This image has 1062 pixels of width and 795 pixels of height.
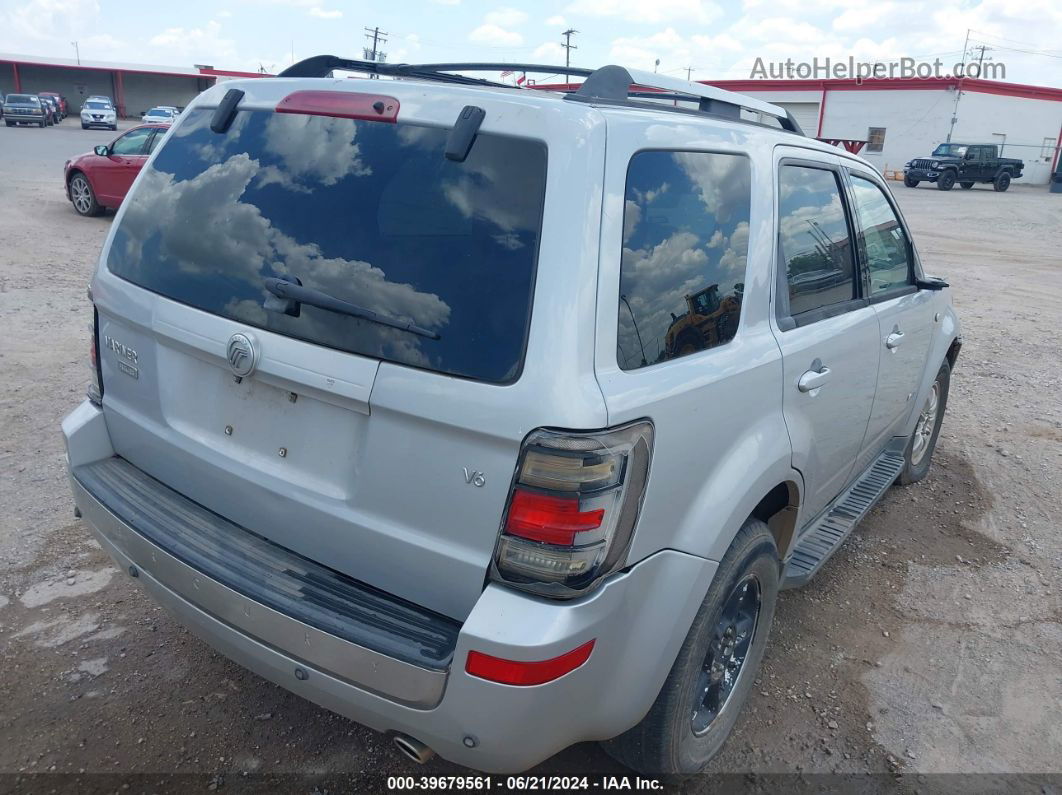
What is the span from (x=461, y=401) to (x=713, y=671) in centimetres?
142

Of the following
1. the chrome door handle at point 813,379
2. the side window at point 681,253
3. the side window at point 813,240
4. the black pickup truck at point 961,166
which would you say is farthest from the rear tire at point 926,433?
the black pickup truck at point 961,166

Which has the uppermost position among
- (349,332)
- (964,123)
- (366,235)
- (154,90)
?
(154,90)

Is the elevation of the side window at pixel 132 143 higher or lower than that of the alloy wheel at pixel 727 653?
higher

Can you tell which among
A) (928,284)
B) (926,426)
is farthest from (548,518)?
(926,426)

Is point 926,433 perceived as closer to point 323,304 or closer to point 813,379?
point 813,379

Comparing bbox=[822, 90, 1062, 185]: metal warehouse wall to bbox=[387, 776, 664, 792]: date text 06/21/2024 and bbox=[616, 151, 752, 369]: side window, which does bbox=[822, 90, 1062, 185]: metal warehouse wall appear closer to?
bbox=[616, 151, 752, 369]: side window

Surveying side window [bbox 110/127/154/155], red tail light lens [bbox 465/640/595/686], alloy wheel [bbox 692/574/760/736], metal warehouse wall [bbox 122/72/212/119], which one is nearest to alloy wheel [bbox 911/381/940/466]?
alloy wheel [bbox 692/574/760/736]

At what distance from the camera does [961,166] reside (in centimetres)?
3338

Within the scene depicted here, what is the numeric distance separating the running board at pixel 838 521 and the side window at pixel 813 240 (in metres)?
1.01

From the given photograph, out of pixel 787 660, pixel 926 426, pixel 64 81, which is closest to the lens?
pixel 787 660

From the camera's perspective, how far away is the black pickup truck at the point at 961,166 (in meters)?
33.4

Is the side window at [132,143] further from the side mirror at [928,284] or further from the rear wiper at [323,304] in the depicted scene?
the rear wiper at [323,304]

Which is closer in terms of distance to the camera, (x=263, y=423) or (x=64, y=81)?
(x=263, y=423)

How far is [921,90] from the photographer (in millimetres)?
44125
